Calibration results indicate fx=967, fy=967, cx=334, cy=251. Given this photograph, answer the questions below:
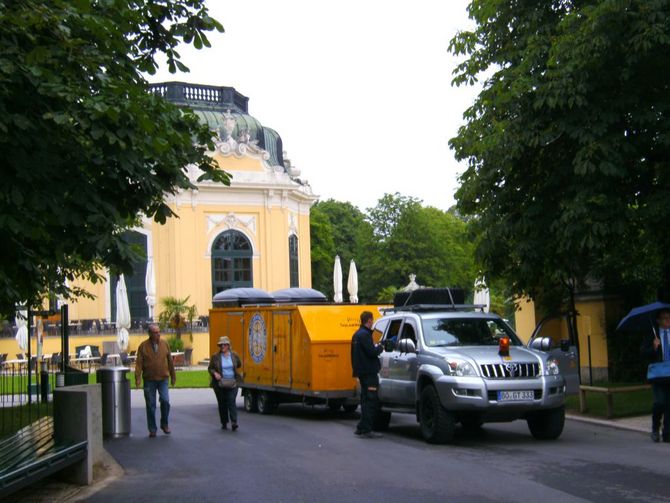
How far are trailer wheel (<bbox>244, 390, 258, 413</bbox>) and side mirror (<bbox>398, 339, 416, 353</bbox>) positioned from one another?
798 cm

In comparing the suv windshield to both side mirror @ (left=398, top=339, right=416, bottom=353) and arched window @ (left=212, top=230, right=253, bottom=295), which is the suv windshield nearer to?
side mirror @ (left=398, top=339, right=416, bottom=353)

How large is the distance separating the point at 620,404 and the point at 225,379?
7.92 metres

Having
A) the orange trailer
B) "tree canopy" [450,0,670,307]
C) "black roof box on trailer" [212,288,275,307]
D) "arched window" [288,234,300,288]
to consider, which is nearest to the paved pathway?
the orange trailer

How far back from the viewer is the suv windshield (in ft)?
50.5

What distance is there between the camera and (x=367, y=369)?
15.4 m

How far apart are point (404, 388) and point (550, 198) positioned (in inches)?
202

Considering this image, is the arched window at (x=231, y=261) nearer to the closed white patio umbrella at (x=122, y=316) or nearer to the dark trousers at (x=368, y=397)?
the closed white patio umbrella at (x=122, y=316)

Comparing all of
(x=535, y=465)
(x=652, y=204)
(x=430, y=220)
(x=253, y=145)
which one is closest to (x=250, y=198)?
(x=253, y=145)

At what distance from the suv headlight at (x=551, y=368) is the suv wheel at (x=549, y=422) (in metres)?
0.53

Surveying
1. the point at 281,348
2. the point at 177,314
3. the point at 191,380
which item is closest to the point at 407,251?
the point at 177,314

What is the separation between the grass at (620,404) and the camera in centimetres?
1789

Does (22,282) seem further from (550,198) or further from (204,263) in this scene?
(204,263)

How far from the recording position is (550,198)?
18281 millimetres

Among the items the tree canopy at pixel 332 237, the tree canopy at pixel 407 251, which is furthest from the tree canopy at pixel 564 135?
the tree canopy at pixel 332 237
